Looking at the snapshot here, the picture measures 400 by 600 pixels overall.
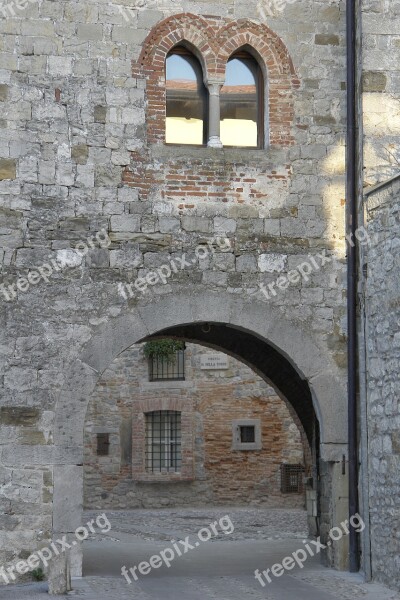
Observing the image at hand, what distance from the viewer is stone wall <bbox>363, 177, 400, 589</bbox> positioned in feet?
29.3

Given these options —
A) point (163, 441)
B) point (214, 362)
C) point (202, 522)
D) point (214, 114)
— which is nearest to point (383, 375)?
point (214, 114)

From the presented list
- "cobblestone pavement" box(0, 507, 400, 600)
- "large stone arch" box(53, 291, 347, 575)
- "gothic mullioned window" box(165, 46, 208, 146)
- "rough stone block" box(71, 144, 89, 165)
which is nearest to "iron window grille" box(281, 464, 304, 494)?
"cobblestone pavement" box(0, 507, 400, 600)

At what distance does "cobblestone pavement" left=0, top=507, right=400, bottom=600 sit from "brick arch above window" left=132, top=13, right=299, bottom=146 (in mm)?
3991

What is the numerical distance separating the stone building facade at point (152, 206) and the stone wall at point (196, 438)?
9330 mm

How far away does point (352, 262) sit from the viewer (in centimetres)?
1001

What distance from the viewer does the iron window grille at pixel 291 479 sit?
63.9 ft

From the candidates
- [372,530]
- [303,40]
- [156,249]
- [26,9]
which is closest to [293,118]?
[303,40]

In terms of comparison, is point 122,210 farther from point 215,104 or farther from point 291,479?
point 291,479

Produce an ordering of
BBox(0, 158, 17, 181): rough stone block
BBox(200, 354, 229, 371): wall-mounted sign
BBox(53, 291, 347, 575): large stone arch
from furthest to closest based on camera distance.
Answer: BBox(200, 354, 229, 371): wall-mounted sign < BBox(0, 158, 17, 181): rough stone block < BBox(53, 291, 347, 575): large stone arch

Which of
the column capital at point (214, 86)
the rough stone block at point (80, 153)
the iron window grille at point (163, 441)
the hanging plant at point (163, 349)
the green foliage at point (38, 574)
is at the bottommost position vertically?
the green foliage at point (38, 574)

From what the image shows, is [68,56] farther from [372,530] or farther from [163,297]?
[372,530]

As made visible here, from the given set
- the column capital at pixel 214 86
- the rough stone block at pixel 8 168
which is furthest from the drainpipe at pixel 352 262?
the rough stone block at pixel 8 168

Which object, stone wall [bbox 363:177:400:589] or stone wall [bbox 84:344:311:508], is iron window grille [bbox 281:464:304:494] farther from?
stone wall [bbox 363:177:400:589]

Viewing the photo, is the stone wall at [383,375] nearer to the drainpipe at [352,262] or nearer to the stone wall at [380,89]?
the drainpipe at [352,262]
